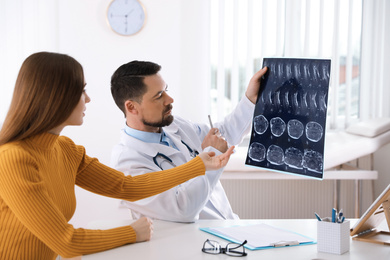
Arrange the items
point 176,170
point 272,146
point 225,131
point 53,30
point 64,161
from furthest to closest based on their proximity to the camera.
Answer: point 53,30 → point 225,131 → point 272,146 → point 176,170 → point 64,161

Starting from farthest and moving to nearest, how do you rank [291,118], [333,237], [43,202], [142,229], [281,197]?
[281,197] → [291,118] → [142,229] → [333,237] → [43,202]

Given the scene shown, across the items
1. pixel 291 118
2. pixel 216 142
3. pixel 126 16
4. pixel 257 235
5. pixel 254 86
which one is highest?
pixel 126 16

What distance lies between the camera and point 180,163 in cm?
206

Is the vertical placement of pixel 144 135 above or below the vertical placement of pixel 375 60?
below

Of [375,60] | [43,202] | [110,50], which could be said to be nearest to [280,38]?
[375,60]

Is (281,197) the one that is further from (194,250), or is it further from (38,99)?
(38,99)

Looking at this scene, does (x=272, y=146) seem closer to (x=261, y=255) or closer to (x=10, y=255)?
(x=261, y=255)

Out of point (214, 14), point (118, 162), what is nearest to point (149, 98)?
point (118, 162)

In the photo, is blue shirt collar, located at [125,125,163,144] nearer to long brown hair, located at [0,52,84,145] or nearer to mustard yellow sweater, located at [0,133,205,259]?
mustard yellow sweater, located at [0,133,205,259]

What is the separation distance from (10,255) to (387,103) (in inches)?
140

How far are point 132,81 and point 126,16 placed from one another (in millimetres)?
2082

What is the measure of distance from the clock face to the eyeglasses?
2860 millimetres

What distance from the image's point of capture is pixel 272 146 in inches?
74.5

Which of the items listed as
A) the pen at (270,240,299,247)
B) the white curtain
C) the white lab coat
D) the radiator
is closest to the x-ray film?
the white lab coat
